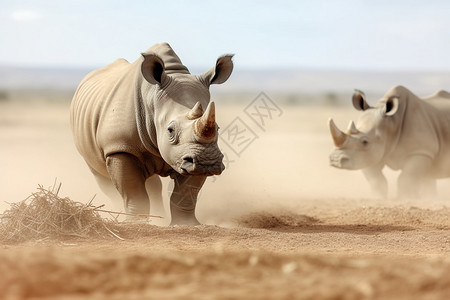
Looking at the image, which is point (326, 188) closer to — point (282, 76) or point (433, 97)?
point (433, 97)

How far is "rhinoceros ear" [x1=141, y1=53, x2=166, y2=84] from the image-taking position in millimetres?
7934

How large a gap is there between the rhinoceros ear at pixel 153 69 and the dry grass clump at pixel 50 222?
1.61 m

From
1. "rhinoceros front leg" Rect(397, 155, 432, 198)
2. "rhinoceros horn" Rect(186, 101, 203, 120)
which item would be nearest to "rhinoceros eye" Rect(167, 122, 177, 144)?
"rhinoceros horn" Rect(186, 101, 203, 120)

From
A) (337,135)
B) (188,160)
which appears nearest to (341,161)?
(337,135)

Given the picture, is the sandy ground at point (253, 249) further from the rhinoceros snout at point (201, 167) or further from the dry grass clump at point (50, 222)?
the rhinoceros snout at point (201, 167)

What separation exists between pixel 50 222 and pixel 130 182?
1489mm

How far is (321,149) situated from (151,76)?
1699cm

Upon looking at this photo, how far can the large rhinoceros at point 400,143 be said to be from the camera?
12.8 metres

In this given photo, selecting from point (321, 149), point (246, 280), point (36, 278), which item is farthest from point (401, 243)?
point (321, 149)

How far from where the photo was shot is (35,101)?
69125 millimetres

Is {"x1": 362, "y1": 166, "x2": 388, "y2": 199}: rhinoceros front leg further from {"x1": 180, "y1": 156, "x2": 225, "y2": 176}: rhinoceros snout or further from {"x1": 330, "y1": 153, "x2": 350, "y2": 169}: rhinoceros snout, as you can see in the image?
{"x1": 180, "y1": 156, "x2": 225, "y2": 176}: rhinoceros snout

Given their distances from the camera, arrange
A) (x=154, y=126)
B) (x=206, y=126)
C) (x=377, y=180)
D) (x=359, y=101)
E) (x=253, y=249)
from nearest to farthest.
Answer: (x=253, y=249)
(x=206, y=126)
(x=154, y=126)
(x=377, y=180)
(x=359, y=101)

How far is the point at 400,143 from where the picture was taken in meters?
13.2

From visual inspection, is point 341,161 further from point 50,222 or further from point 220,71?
point 50,222
